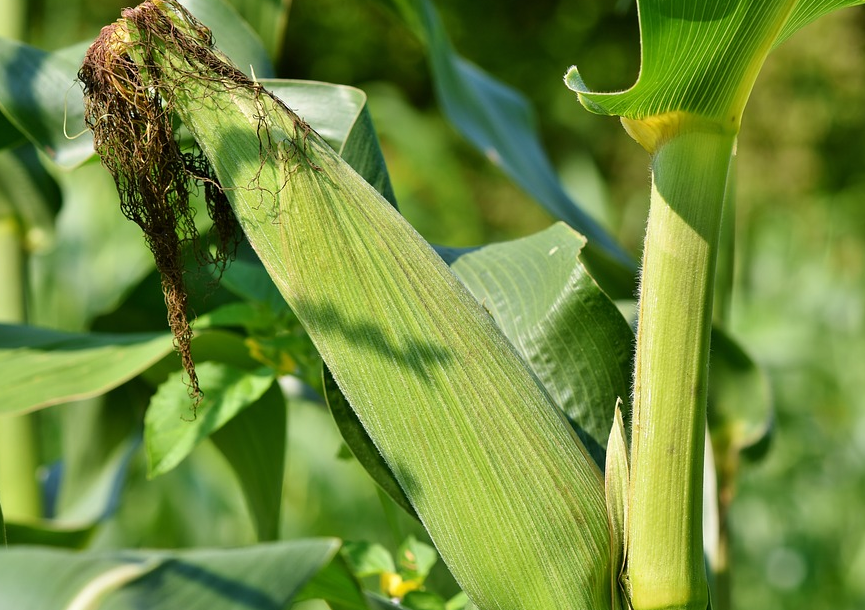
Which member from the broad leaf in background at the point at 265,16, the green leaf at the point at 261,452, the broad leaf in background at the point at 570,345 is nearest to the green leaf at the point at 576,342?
the broad leaf in background at the point at 570,345

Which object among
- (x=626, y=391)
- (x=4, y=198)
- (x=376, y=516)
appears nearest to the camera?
(x=626, y=391)

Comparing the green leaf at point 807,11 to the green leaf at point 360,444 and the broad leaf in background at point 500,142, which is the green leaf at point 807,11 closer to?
the green leaf at point 360,444

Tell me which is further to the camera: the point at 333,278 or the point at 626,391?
the point at 626,391

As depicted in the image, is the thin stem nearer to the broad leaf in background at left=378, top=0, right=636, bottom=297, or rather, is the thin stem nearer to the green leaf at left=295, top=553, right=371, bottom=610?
the green leaf at left=295, top=553, right=371, bottom=610

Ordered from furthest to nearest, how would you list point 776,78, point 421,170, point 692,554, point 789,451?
point 776,78 < point 421,170 < point 789,451 < point 692,554

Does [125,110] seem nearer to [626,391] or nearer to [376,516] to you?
[626,391]

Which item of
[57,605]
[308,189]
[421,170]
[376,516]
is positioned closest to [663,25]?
[308,189]
